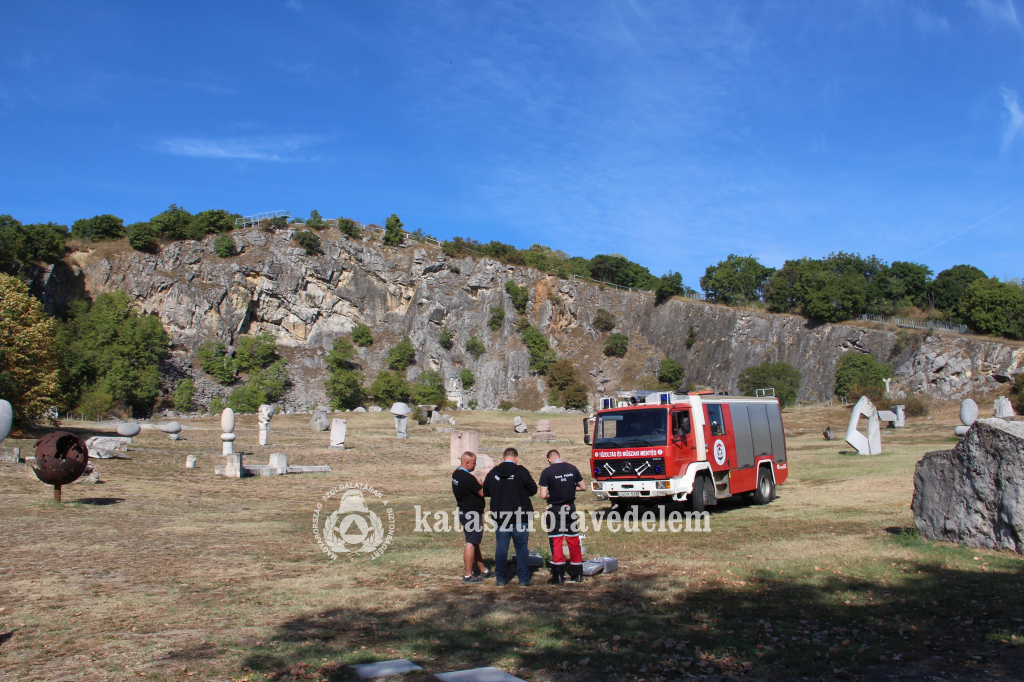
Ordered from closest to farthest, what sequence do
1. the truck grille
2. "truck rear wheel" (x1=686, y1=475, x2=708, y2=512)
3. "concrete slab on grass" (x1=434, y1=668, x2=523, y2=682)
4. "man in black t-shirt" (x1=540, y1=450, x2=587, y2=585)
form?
"concrete slab on grass" (x1=434, y1=668, x2=523, y2=682)
"man in black t-shirt" (x1=540, y1=450, x2=587, y2=585)
the truck grille
"truck rear wheel" (x1=686, y1=475, x2=708, y2=512)

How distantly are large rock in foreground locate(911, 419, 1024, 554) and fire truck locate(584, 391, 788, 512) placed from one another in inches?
166

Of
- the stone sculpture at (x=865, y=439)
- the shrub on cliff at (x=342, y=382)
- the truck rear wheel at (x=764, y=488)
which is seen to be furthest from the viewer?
the shrub on cliff at (x=342, y=382)

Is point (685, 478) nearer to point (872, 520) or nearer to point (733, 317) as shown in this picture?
point (872, 520)

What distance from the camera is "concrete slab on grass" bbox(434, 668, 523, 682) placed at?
16.3 ft

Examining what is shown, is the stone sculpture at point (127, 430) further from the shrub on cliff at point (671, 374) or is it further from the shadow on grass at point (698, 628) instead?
the shrub on cliff at point (671, 374)

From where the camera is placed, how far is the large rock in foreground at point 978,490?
8.62m

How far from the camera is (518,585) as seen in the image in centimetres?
841

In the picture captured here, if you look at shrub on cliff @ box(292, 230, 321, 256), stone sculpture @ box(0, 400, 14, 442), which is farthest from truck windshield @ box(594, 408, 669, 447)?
shrub on cliff @ box(292, 230, 321, 256)

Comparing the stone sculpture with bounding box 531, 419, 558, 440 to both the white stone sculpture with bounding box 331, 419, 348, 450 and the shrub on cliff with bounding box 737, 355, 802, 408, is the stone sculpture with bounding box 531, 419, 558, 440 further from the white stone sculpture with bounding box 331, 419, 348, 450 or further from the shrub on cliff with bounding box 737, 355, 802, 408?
the shrub on cliff with bounding box 737, 355, 802, 408

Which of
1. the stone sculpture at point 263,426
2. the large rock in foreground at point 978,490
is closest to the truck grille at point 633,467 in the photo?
the large rock in foreground at point 978,490

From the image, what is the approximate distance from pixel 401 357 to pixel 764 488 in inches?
2997

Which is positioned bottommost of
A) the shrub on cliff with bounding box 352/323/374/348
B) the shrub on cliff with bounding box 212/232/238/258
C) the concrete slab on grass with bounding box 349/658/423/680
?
the concrete slab on grass with bounding box 349/658/423/680

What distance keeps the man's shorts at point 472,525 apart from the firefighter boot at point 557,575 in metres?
1.02

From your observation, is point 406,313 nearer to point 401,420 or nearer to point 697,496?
point 401,420
